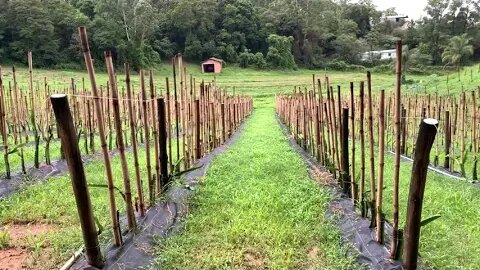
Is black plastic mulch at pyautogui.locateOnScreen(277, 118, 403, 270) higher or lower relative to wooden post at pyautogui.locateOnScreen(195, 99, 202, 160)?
lower

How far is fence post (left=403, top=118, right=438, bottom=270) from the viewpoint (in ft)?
9.23

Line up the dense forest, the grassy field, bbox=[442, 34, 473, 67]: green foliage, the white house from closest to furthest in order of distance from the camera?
the grassy field < the dense forest < bbox=[442, 34, 473, 67]: green foliage < the white house

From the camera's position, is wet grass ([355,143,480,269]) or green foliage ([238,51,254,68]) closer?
wet grass ([355,143,480,269])

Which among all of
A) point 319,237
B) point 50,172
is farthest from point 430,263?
point 50,172

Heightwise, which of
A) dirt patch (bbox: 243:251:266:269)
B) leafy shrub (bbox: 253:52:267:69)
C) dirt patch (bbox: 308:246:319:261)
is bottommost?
dirt patch (bbox: 308:246:319:261)

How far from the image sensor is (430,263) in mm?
3395

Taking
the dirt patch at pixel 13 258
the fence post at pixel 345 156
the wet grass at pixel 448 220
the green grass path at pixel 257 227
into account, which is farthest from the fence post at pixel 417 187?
the dirt patch at pixel 13 258

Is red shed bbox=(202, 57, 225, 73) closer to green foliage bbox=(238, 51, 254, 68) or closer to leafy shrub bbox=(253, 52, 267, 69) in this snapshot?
green foliage bbox=(238, 51, 254, 68)

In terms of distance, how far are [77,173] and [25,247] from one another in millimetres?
1304

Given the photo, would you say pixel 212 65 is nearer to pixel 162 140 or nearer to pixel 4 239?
pixel 162 140

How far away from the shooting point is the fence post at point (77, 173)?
9.30 ft

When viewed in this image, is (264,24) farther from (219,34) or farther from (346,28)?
(346,28)

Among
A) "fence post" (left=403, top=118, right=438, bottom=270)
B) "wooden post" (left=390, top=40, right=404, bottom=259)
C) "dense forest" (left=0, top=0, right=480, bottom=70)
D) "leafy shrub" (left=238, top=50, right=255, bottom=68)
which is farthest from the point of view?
"leafy shrub" (left=238, top=50, right=255, bottom=68)

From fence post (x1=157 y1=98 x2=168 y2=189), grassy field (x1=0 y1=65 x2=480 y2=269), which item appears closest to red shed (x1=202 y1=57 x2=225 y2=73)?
grassy field (x1=0 y1=65 x2=480 y2=269)
